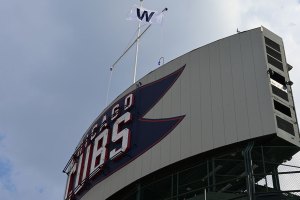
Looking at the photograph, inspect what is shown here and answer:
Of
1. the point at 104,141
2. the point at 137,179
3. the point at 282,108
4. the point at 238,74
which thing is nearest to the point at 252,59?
the point at 238,74

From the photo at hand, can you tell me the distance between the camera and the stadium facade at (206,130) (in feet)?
73.6

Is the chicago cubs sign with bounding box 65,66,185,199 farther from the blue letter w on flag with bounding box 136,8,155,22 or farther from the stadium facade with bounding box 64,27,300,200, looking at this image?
the blue letter w on flag with bounding box 136,8,155,22

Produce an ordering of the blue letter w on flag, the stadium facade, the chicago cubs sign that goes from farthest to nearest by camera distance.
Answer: the blue letter w on flag → the chicago cubs sign → the stadium facade

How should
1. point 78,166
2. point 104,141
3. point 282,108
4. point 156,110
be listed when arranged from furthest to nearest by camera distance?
point 78,166
point 104,141
point 156,110
point 282,108

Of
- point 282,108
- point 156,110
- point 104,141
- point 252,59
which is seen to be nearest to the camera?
point 282,108

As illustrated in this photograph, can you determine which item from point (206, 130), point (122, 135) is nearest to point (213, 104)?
point (206, 130)

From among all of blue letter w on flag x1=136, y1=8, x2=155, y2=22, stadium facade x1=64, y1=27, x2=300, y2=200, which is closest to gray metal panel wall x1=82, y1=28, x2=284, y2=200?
stadium facade x1=64, y1=27, x2=300, y2=200

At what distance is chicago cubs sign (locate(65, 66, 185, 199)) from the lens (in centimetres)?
2659

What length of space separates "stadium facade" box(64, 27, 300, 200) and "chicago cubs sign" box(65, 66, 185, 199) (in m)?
0.06

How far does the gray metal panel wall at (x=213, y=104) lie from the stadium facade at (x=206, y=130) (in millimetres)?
46

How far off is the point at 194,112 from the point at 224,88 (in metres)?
1.74

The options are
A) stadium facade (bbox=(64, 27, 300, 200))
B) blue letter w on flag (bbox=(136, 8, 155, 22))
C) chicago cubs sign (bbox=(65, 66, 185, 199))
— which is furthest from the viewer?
blue letter w on flag (bbox=(136, 8, 155, 22))

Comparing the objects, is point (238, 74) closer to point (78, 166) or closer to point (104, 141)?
point (104, 141)

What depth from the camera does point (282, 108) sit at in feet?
76.1
